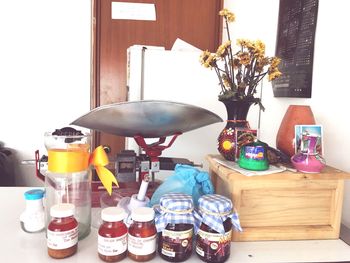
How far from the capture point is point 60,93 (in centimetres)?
218

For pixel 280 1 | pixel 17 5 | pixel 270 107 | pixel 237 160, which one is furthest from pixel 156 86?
pixel 17 5

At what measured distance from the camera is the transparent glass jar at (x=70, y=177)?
22.8 inches

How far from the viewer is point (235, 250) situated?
0.62 metres

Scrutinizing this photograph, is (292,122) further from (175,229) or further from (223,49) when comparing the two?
(175,229)

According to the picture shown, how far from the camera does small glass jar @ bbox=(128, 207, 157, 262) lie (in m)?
0.54

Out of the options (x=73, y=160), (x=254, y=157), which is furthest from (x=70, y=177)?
(x=254, y=157)

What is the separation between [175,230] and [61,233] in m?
0.21

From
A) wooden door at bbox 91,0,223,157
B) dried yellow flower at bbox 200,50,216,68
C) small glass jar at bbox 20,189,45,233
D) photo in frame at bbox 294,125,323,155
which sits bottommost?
small glass jar at bbox 20,189,45,233

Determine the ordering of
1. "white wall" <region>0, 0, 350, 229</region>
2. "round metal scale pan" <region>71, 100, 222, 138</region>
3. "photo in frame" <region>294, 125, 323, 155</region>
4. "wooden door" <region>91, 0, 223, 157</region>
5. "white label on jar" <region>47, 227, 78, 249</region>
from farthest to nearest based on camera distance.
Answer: "wooden door" <region>91, 0, 223, 157</region>, "white wall" <region>0, 0, 350, 229</region>, "photo in frame" <region>294, 125, 323, 155</region>, "round metal scale pan" <region>71, 100, 222, 138</region>, "white label on jar" <region>47, 227, 78, 249</region>

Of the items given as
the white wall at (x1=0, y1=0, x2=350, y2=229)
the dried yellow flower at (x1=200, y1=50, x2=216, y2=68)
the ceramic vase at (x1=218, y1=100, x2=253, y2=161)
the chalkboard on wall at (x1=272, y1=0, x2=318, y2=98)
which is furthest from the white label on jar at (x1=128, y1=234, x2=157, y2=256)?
the white wall at (x1=0, y1=0, x2=350, y2=229)

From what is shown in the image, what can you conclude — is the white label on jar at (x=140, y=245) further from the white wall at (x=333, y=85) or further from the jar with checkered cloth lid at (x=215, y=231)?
the white wall at (x=333, y=85)

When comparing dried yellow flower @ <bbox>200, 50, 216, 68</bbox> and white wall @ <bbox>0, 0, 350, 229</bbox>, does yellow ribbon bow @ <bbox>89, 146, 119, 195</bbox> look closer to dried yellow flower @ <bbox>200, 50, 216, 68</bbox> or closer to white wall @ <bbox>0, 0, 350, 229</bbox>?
dried yellow flower @ <bbox>200, 50, 216, 68</bbox>

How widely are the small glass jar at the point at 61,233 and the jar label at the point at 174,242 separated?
0.56ft

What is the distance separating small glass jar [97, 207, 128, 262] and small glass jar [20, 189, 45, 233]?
0.19 m
